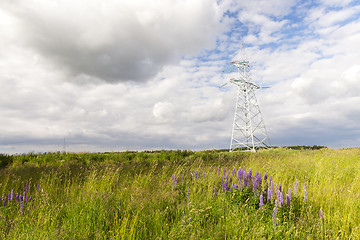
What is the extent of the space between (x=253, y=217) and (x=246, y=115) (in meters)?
27.4

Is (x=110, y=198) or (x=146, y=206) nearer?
(x=146, y=206)

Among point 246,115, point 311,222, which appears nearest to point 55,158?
point 311,222

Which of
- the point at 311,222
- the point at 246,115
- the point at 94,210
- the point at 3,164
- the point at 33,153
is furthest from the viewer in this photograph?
the point at 246,115

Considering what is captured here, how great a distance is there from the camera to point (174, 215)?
3.92m

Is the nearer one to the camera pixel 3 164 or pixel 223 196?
pixel 223 196

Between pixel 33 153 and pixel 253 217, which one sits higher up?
pixel 33 153

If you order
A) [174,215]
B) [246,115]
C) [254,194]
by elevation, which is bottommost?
[174,215]

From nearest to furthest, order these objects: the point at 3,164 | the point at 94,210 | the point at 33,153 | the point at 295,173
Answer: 1. the point at 94,210
2. the point at 295,173
3. the point at 3,164
4. the point at 33,153

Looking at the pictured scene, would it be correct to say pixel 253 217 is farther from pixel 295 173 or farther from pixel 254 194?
pixel 295 173

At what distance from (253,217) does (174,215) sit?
1.33 metres

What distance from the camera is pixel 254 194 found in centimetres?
410

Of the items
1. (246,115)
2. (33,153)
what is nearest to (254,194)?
(33,153)

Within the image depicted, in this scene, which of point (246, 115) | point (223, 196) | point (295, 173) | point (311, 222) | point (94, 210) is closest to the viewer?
point (311, 222)

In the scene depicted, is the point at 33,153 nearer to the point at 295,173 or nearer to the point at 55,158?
the point at 55,158
